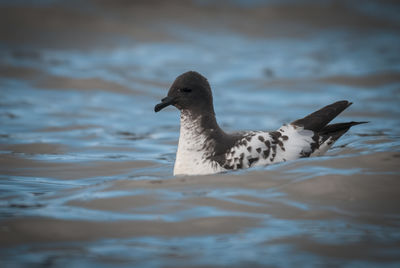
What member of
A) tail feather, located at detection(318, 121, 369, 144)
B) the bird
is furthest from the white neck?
tail feather, located at detection(318, 121, 369, 144)

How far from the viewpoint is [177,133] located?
1059cm

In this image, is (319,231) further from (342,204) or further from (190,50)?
(190,50)

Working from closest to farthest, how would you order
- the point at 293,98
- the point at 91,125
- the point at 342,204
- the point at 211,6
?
the point at 342,204, the point at 91,125, the point at 293,98, the point at 211,6

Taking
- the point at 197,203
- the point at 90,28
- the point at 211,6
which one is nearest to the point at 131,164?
the point at 197,203

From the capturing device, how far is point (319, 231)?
474cm

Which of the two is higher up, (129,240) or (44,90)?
(44,90)

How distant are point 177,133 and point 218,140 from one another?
13.8ft

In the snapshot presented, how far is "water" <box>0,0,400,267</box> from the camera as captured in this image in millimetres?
4609

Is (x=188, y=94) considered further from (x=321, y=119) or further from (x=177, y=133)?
(x=177, y=133)

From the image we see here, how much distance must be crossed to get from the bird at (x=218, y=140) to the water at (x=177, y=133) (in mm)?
247

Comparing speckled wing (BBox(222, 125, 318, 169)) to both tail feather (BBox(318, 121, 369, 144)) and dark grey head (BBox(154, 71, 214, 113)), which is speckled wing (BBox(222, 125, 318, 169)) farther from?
dark grey head (BBox(154, 71, 214, 113))

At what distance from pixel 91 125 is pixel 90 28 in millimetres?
9099

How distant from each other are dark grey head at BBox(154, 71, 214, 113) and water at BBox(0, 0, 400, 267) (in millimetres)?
885

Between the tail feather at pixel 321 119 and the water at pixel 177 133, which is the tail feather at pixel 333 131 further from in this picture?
the water at pixel 177 133
